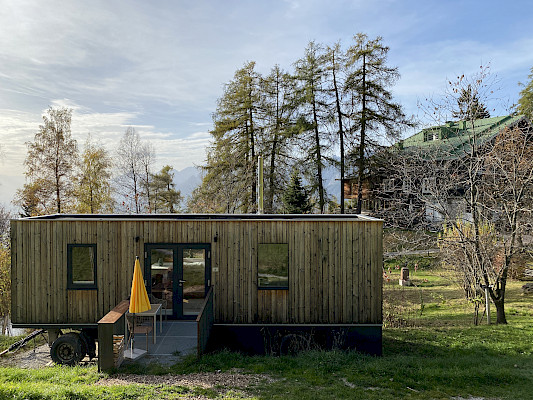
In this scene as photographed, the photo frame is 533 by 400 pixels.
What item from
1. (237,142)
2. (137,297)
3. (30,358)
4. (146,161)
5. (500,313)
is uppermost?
(237,142)

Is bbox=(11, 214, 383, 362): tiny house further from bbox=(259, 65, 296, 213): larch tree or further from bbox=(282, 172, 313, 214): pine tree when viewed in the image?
bbox=(282, 172, 313, 214): pine tree

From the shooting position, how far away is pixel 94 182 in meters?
27.1

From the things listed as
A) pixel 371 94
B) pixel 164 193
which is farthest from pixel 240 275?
pixel 164 193

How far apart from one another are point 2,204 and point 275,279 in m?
36.6

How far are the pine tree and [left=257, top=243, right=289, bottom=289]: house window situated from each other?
16970 millimetres

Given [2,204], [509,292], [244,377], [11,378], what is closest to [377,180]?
[509,292]

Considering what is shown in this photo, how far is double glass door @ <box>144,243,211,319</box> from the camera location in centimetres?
935

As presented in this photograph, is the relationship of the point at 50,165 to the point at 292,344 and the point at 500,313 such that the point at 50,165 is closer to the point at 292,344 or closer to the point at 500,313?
the point at 292,344

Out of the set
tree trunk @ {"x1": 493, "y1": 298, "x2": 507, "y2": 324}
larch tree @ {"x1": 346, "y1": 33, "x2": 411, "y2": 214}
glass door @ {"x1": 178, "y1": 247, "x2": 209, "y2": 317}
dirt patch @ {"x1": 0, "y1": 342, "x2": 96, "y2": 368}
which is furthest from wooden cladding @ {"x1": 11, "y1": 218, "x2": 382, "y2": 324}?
larch tree @ {"x1": 346, "y1": 33, "x2": 411, "y2": 214}

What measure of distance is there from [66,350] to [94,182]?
796 inches

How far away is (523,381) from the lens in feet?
23.8

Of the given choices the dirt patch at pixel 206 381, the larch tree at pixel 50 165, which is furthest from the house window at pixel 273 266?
the larch tree at pixel 50 165

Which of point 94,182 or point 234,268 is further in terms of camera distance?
point 94,182

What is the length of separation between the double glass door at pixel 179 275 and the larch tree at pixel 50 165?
18.1m
